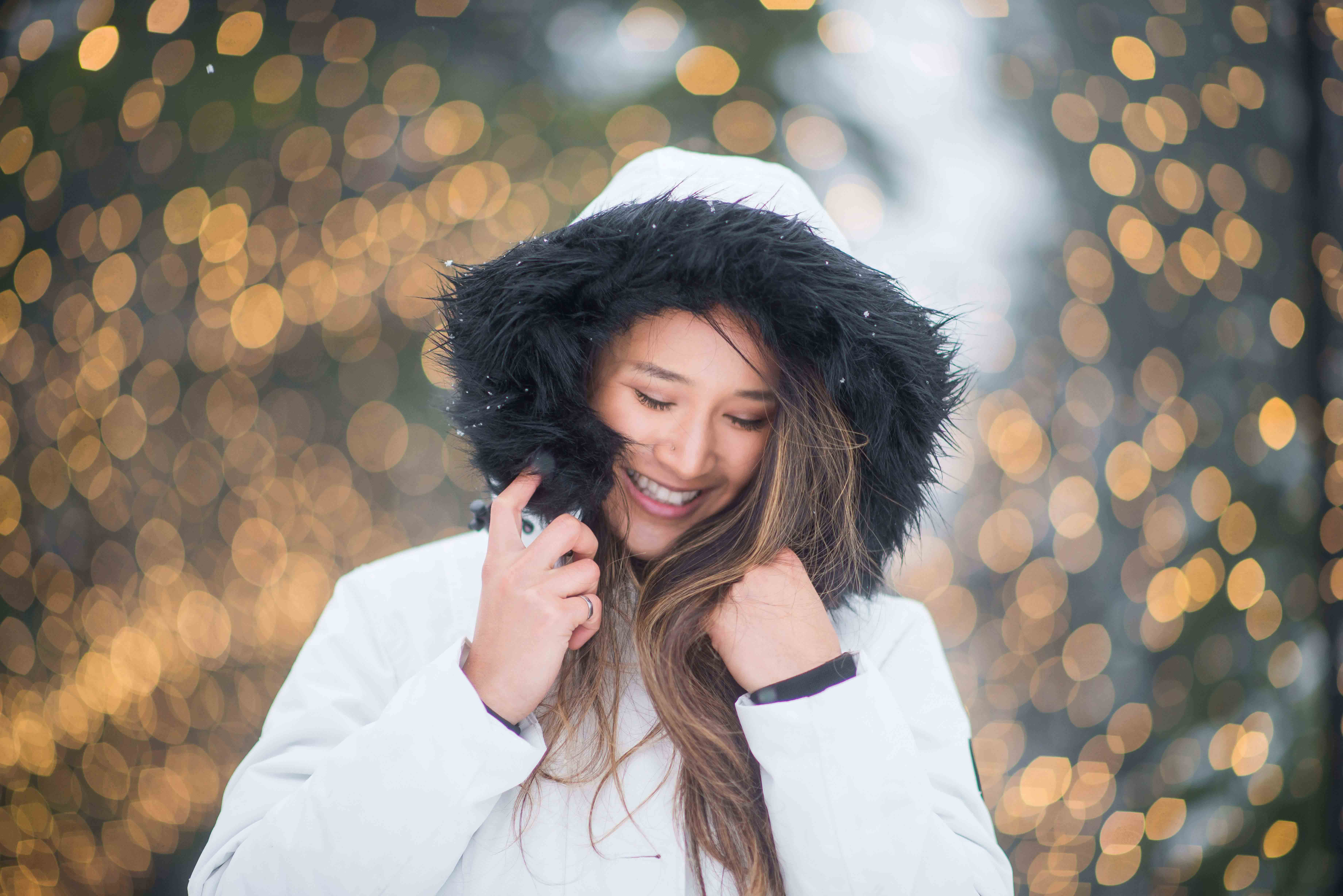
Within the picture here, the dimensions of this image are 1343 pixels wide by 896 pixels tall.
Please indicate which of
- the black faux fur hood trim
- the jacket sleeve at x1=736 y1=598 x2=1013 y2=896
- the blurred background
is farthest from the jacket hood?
the blurred background

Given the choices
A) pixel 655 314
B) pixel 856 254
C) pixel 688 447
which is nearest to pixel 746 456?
pixel 688 447

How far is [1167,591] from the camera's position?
4.77ft

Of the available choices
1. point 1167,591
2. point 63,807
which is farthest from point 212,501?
point 1167,591

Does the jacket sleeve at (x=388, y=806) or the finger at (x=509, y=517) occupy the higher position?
the finger at (x=509, y=517)

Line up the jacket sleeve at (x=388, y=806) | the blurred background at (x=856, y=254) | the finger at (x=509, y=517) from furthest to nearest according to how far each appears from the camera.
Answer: the blurred background at (x=856, y=254)
the finger at (x=509, y=517)
the jacket sleeve at (x=388, y=806)

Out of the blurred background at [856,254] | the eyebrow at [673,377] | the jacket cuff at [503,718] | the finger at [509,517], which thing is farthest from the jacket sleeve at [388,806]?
the blurred background at [856,254]

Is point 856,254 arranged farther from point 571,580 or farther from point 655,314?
point 571,580

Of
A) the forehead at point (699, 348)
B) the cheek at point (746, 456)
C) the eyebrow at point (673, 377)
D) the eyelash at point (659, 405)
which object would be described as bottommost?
the cheek at point (746, 456)

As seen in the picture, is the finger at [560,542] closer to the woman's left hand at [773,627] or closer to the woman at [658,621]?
the woman at [658,621]

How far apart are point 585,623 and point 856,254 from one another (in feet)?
3.11

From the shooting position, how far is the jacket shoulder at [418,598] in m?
0.94

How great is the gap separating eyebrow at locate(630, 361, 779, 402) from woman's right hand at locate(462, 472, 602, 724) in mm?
184

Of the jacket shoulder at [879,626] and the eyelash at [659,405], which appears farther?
the jacket shoulder at [879,626]

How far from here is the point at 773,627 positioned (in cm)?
82
